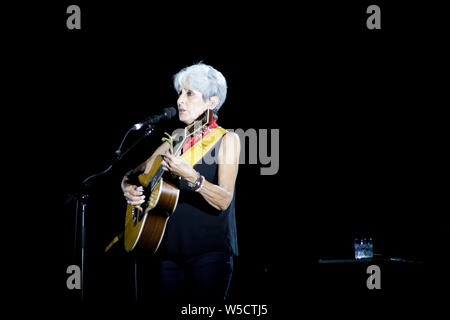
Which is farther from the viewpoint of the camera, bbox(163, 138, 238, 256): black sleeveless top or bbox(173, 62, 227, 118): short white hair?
bbox(173, 62, 227, 118): short white hair

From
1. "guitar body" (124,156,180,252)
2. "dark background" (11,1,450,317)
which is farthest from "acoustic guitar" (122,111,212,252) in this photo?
"dark background" (11,1,450,317)

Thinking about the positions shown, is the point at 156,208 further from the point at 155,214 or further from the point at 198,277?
the point at 198,277

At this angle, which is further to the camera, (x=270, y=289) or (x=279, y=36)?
(x=279, y=36)

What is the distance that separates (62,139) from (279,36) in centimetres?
250

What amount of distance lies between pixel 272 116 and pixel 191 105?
1.88 metres

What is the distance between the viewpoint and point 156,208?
1962mm

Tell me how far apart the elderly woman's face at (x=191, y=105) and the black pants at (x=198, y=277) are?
2.74ft

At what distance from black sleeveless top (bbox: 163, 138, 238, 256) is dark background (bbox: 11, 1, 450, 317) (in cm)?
183

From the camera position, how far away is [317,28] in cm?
382

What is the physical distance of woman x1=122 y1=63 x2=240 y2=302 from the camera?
1891 mm

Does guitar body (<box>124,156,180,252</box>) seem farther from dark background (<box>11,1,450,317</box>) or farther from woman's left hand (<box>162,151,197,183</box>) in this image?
dark background (<box>11,1,450,317</box>)

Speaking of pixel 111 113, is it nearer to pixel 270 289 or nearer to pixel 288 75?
pixel 288 75
